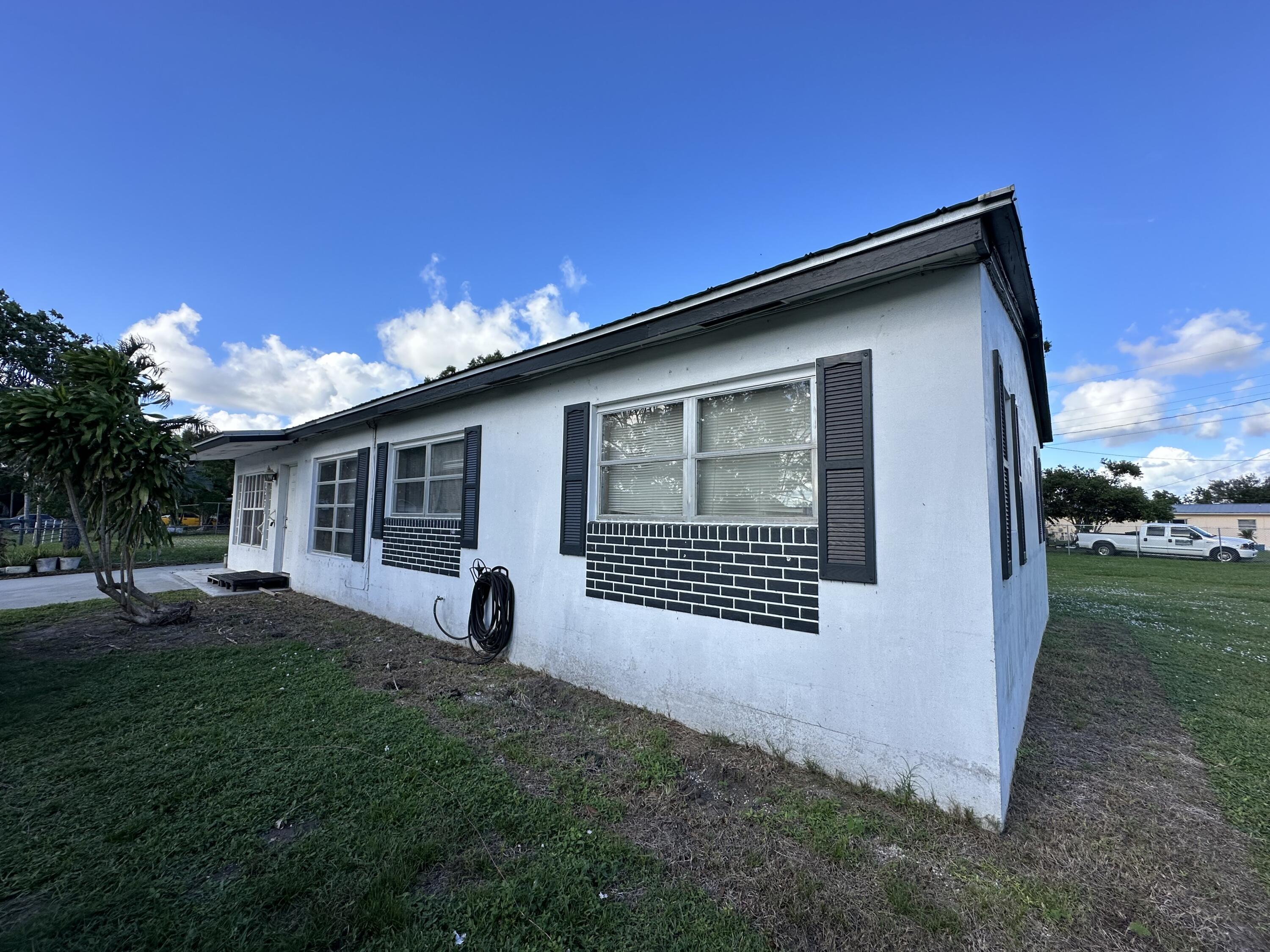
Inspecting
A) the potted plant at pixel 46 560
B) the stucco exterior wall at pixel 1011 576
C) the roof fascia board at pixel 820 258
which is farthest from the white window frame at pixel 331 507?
the potted plant at pixel 46 560

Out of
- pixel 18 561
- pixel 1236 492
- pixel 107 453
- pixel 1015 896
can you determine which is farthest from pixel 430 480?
pixel 1236 492

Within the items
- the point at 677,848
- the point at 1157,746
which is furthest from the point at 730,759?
the point at 1157,746

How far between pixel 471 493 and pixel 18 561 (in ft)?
43.5

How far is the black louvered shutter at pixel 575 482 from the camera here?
437cm

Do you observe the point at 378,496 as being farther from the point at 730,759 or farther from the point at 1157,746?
the point at 1157,746

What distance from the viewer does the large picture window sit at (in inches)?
127

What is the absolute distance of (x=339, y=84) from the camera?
280 inches

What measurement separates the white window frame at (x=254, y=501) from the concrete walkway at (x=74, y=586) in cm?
104

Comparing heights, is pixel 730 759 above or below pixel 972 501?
below

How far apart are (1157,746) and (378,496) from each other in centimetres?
799

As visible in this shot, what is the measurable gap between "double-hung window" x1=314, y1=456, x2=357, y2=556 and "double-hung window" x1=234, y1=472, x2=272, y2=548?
2702 millimetres

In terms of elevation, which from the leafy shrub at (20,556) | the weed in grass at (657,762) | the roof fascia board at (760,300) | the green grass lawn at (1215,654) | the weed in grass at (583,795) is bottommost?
the green grass lawn at (1215,654)

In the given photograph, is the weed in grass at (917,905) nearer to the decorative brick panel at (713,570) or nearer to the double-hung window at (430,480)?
the decorative brick panel at (713,570)

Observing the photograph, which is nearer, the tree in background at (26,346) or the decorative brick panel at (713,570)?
the decorative brick panel at (713,570)
